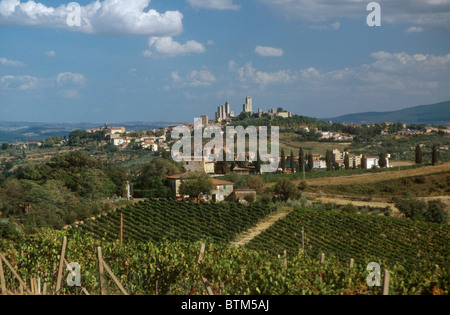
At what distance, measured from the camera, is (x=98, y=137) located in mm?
94938

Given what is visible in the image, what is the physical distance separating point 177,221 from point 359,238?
9.36m

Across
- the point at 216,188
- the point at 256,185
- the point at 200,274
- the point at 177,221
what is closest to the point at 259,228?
the point at 177,221

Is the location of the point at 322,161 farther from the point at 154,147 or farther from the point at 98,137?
the point at 98,137

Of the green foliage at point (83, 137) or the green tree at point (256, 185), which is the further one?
the green foliage at point (83, 137)

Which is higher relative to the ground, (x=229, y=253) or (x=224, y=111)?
(x=224, y=111)

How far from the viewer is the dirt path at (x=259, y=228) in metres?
20.8

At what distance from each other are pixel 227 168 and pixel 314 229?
25.9 m

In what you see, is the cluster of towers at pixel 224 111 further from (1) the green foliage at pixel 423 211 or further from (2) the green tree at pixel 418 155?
(1) the green foliage at pixel 423 211

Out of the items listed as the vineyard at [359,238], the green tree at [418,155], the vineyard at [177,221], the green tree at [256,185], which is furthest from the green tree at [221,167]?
the vineyard at [359,238]

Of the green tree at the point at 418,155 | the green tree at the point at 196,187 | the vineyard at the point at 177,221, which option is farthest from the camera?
the green tree at the point at 418,155

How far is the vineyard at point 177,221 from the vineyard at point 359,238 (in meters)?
1.94

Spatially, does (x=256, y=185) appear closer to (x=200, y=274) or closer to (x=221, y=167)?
(x=221, y=167)

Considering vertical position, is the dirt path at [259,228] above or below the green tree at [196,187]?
below

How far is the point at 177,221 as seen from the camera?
24438mm
